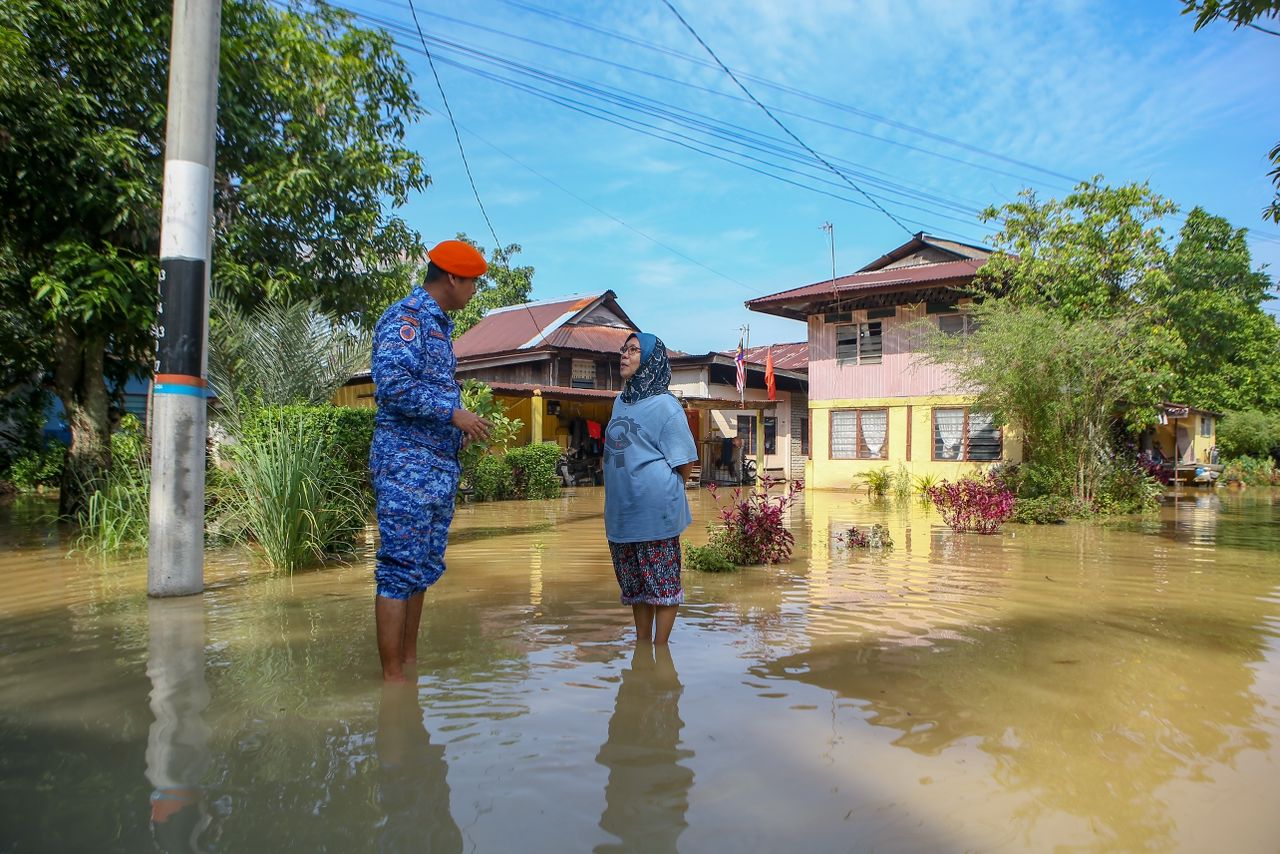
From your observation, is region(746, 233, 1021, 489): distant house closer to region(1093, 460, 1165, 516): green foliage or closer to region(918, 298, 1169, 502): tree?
region(918, 298, 1169, 502): tree

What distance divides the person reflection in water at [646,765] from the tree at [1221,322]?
82.6ft

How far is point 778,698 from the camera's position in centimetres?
336

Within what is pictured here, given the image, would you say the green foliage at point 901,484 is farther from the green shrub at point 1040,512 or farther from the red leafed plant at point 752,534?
the red leafed plant at point 752,534

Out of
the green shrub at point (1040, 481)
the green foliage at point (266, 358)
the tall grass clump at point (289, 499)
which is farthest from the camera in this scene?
the green shrub at point (1040, 481)

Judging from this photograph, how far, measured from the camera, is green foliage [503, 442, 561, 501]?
57.8ft

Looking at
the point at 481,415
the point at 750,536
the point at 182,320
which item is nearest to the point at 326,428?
the point at 182,320

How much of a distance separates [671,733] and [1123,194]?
1559 centimetres

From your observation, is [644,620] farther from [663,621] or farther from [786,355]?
[786,355]

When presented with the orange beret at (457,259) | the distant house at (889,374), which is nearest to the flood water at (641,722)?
the orange beret at (457,259)

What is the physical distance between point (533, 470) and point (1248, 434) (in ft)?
90.6

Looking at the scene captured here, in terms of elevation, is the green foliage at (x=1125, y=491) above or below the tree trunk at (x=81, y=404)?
below

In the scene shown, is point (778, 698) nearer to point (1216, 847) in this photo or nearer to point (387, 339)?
point (1216, 847)

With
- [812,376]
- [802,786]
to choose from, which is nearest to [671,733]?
[802,786]

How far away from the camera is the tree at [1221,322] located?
1019 inches
